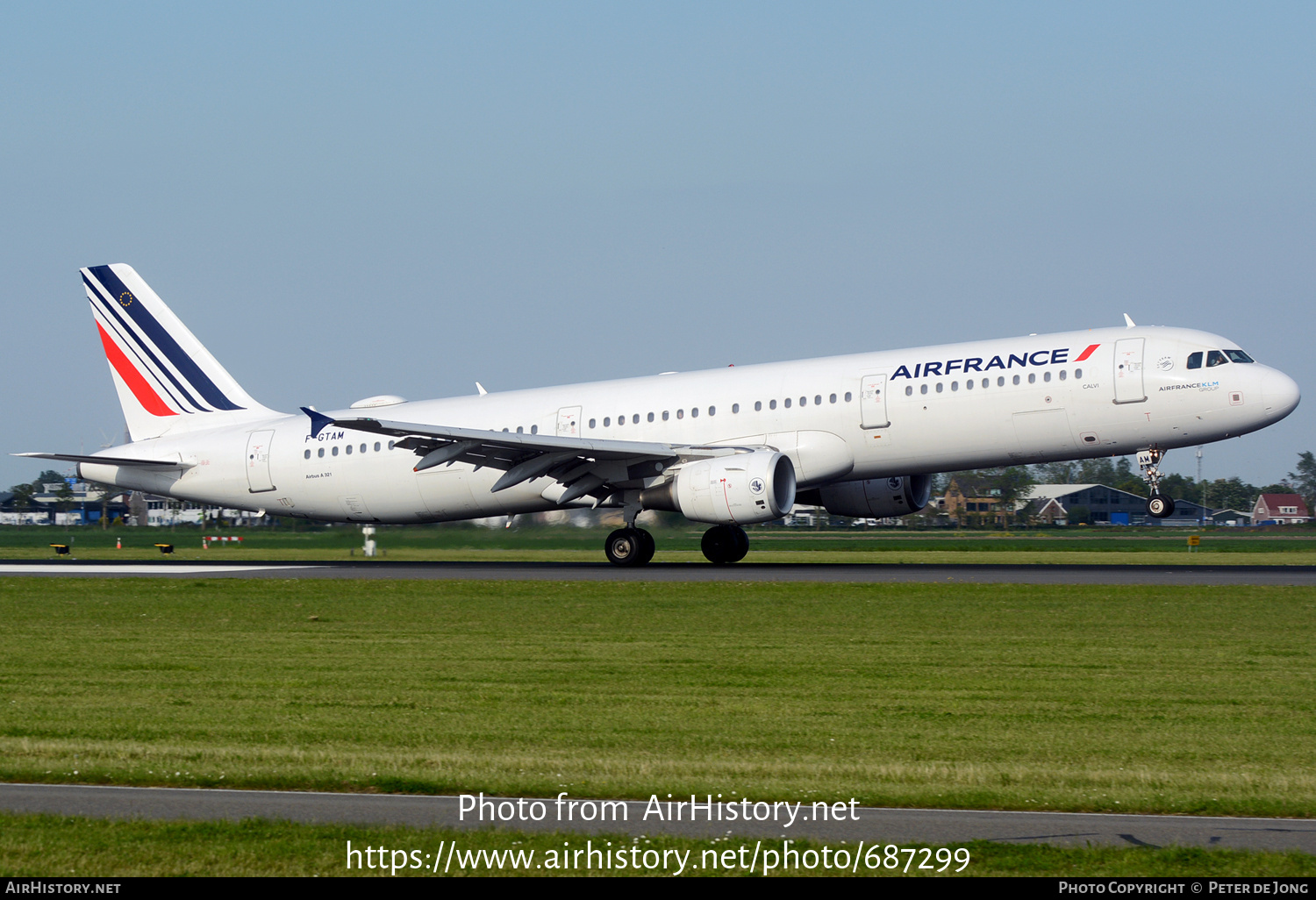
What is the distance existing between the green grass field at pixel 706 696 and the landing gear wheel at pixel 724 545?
10.5 metres

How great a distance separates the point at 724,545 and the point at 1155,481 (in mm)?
10878

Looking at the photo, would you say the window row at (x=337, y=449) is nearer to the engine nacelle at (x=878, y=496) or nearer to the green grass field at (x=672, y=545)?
the green grass field at (x=672, y=545)

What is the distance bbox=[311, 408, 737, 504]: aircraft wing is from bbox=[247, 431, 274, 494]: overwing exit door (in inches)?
220

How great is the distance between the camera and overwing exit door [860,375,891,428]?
29891 mm

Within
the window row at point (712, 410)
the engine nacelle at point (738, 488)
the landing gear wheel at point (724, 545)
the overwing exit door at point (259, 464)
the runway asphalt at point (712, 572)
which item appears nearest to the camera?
the runway asphalt at point (712, 572)

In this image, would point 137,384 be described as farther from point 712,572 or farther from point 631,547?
point 712,572

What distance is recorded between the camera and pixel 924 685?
1388 centimetres

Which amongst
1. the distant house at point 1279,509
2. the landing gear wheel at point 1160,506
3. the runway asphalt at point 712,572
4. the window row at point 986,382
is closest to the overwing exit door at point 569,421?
the runway asphalt at point 712,572

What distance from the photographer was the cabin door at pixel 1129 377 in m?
28.0

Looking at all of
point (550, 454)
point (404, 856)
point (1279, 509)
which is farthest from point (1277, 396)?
point (1279, 509)

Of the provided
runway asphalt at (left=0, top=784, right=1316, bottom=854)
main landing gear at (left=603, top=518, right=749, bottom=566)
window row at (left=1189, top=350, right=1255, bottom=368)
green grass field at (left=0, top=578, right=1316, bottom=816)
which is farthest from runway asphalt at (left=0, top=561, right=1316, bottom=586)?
runway asphalt at (left=0, top=784, right=1316, bottom=854)
